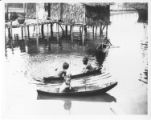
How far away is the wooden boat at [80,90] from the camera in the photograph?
2.21 meters

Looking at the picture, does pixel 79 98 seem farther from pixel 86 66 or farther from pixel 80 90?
pixel 86 66

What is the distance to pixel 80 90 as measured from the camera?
2.22 metres

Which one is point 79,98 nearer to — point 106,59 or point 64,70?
point 64,70

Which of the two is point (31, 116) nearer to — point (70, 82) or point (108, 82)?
point (70, 82)

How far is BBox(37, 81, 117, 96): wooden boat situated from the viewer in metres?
2.21

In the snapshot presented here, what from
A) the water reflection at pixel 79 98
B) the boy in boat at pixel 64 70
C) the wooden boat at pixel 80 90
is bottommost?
the water reflection at pixel 79 98

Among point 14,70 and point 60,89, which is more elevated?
point 14,70

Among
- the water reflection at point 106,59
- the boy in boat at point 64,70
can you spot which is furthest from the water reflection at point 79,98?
the boy in boat at point 64,70

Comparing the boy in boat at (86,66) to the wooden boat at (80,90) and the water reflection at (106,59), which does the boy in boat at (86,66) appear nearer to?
the water reflection at (106,59)

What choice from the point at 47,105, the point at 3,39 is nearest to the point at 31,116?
the point at 47,105

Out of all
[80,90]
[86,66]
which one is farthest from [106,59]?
[80,90]

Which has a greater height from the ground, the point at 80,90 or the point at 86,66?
the point at 86,66

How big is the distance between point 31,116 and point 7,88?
28 cm

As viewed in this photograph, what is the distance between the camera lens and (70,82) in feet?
7.29
